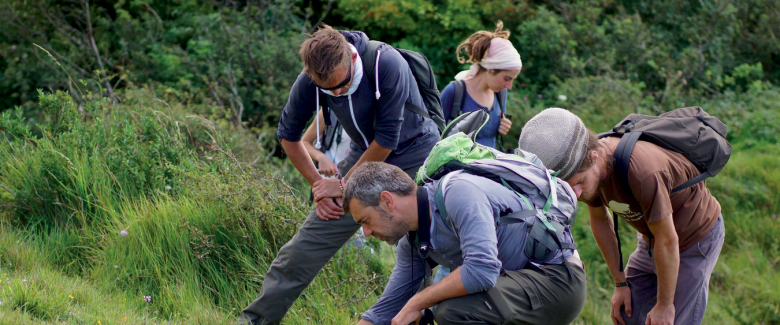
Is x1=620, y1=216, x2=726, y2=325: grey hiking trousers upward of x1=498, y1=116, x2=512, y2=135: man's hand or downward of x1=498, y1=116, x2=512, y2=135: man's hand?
upward

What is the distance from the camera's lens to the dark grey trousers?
11.0ft

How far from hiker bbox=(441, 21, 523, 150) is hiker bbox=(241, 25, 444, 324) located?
1185 mm

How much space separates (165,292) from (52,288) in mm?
619

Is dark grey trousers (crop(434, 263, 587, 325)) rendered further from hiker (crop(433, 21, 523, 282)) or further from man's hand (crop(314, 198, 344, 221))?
hiker (crop(433, 21, 523, 282))

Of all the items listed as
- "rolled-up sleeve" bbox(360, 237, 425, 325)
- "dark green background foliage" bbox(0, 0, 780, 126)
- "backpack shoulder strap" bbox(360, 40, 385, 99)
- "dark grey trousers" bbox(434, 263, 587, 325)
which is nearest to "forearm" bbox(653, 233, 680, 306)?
"dark grey trousers" bbox(434, 263, 587, 325)

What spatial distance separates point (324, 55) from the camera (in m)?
3.94

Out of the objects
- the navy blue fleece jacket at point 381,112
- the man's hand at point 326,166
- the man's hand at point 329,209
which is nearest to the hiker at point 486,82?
the man's hand at point 326,166

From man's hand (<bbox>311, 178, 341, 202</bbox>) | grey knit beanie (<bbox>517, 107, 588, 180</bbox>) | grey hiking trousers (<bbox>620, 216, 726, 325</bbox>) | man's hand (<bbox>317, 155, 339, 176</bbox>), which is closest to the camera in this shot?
grey knit beanie (<bbox>517, 107, 588, 180</bbox>)

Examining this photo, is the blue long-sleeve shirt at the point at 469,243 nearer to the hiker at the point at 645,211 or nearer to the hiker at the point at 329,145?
the hiker at the point at 645,211

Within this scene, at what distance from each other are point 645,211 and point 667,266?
29 cm

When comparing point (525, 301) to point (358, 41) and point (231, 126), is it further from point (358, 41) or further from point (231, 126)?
point (231, 126)

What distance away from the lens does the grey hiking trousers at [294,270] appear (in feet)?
14.3

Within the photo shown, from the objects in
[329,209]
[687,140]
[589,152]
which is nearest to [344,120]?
[329,209]

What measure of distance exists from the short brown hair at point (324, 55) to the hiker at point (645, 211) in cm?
98
